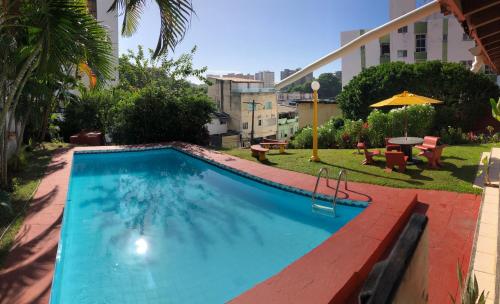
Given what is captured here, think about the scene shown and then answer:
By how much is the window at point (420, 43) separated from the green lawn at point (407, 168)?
123 ft

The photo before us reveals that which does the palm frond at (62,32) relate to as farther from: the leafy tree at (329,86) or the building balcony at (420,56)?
the leafy tree at (329,86)

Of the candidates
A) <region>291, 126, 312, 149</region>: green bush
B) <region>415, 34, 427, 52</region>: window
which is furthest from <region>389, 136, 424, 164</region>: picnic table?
<region>415, 34, 427, 52</region>: window

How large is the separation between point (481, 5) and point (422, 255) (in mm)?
3173

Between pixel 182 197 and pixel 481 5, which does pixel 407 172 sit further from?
pixel 481 5

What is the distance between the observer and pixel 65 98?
17094 mm

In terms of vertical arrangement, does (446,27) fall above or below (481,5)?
above

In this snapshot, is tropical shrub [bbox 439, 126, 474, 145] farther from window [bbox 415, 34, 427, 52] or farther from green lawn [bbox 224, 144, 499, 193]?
window [bbox 415, 34, 427, 52]

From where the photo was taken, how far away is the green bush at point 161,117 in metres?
17.2

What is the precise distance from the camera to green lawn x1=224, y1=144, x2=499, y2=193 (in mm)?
9062

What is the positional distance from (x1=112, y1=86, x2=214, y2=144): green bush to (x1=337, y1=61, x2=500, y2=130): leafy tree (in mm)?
11548

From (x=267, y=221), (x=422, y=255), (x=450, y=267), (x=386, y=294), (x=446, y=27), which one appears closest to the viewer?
(x=386, y=294)

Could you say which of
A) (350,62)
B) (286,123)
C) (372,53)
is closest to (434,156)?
(372,53)

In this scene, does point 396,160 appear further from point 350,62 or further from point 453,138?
point 350,62

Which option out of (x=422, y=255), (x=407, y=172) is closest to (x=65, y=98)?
(x=407, y=172)
